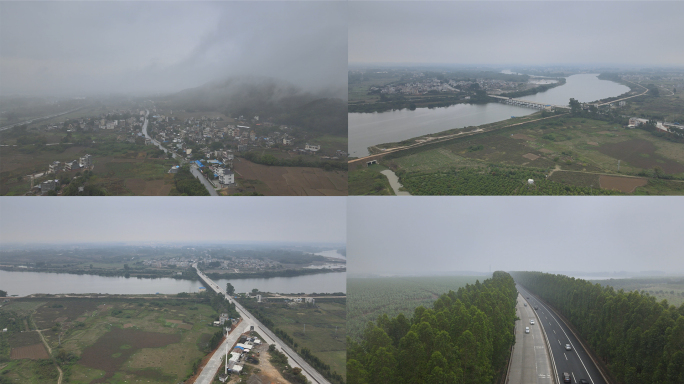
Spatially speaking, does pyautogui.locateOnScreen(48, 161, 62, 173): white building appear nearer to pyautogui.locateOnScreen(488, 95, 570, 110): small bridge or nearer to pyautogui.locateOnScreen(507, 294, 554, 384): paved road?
pyautogui.locateOnScreen(488, 95, 570, 110): small bridge

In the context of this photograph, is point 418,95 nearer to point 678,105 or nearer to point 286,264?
point 286,264

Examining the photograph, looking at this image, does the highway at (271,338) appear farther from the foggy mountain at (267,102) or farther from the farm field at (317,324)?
the foggy mountain at (267,102)

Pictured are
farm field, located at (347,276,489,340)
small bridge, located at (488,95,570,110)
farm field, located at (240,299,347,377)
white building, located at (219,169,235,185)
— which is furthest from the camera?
small bridge, located at (488,95,570,110)

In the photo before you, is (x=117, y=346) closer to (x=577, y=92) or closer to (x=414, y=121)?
(x=414, y=121)

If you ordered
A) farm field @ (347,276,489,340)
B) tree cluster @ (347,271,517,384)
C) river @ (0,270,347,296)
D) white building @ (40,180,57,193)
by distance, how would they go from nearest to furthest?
tree cluster @ (347,271,517,384) < white building @ (40,180,57,193) < farm field @ (347,276,489,340) < river @ (0,270,347,296)

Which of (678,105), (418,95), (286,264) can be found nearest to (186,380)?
(286,264)

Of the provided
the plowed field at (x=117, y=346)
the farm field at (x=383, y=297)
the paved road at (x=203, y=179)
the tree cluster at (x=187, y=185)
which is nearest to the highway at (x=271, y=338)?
the farm field at (x=383, y=297)

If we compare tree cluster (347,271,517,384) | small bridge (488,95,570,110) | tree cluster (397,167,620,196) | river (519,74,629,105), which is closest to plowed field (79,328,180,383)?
tree cluster (347,271,517,384)
